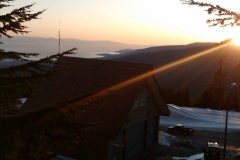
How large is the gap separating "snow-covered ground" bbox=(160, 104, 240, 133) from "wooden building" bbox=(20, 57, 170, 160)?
13.4m

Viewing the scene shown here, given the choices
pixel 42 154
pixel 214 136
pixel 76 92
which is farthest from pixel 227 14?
pixel 214 136

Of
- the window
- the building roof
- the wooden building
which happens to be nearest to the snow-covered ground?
the wooden building

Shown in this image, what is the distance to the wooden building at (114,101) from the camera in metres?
16.7

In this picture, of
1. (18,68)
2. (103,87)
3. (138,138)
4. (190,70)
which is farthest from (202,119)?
(190,70)

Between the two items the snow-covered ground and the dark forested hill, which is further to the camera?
the dark forested hill

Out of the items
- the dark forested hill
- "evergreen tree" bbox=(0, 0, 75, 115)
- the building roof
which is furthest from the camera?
the dark forested hill

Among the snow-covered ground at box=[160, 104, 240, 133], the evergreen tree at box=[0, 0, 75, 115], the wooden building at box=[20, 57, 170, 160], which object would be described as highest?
the evergreen tree at box=[0, 0, 75, 115]

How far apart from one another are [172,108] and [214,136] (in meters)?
12.7

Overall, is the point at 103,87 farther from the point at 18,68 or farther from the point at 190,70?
the point at 190,70

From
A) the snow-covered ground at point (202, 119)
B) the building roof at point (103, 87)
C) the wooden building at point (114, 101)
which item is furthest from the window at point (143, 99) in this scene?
the snow-covered ground at point (202, 119)

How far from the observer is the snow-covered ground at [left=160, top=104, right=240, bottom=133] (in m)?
33.7

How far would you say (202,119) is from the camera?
39.0 m

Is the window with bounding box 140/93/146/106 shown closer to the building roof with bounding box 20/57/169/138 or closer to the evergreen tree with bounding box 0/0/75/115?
the building roof with bounding box 20/57/169/138

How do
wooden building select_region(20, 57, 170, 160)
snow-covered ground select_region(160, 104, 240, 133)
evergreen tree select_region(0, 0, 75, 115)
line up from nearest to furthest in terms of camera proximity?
evergreen tree select_region(0, 0, 75, 115) → wooden building select_region(20, 57, 170, 160) → snow-covered ground select_region(160, 104, 240, 133)
